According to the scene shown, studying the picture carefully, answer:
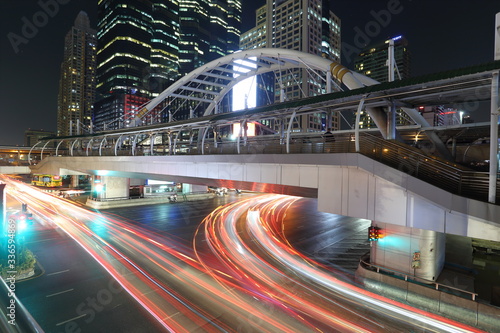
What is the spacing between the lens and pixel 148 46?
510 ft

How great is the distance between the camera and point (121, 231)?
22.4 m

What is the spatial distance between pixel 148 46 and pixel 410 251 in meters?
177

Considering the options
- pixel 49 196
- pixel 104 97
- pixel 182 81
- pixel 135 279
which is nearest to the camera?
pixel 135 279

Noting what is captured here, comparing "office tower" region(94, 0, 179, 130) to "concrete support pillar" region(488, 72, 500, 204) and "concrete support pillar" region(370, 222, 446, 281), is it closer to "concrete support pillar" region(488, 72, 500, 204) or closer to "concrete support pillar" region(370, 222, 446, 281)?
"concrete support pillar" region(370, 222, 446, 281)

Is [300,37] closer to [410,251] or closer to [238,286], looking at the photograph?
[410,251]

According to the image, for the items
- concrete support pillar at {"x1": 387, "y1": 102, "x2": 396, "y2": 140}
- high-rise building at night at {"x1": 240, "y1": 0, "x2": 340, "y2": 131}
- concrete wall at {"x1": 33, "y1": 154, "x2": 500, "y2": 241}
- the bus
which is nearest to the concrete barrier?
concrete wall at {"x1": 33, "y1": 154, "x2": 500, "y2": 241}

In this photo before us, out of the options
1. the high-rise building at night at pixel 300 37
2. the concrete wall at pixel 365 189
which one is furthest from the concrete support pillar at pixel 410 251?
the high-rise building at night at pixel 300 37

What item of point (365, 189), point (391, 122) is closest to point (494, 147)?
point (365, 189)

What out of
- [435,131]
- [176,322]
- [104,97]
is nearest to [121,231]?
[176,322]

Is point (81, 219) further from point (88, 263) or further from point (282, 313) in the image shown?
point (282, 313)

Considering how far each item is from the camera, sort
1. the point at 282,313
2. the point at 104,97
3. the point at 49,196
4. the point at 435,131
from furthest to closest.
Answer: the point at 104,97 → the point at 49,196 → the point at 435,131 → the point at 282,313

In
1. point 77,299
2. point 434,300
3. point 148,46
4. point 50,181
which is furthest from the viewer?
point 148,46

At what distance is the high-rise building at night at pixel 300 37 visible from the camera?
10162 cm

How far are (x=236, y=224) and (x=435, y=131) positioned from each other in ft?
Answer: 59.2
